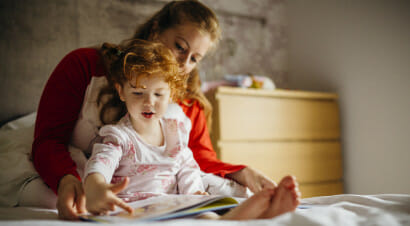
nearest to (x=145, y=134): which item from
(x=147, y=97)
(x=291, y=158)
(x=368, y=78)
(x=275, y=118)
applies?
(x=147, y=97)

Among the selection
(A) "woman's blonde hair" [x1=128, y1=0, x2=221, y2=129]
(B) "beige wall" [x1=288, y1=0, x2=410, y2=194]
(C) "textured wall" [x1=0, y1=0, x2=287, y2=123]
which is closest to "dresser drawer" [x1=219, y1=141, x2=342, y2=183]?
(B) "beige wall" [x1=288, y1=0, x2=410, y2=194]

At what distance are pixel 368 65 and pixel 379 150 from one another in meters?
0.56

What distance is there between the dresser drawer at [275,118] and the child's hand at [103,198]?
1.15 meters

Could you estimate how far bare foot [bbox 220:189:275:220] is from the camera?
0.61 metres

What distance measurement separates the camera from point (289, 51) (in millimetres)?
2740

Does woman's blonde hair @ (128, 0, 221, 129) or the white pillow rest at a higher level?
woman's blonde hair @ (128, 0, 221, 129)

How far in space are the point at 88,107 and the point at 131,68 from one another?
27 centimetres

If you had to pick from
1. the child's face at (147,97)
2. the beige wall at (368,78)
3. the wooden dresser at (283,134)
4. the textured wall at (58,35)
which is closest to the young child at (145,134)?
the child's face at (147,97)

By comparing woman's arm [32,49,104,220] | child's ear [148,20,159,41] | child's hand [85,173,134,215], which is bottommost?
child's hand [85,173,134,215]

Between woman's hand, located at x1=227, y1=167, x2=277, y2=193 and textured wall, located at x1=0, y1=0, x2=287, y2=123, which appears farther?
textured wall, located at x1=0, y1=0, x2=287, y2=123

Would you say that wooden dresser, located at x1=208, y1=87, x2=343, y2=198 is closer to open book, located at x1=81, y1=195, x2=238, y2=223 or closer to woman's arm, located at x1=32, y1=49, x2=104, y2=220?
woman's arm, located at x1=32, y1=49, x2=104, y2=220

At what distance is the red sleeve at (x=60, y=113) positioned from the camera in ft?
2.81

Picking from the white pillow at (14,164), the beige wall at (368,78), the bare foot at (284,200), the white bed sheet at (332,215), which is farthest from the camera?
the beige wall at (368,78)

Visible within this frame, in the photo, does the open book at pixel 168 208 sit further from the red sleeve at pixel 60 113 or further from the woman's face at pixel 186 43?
the woman's face at pixel 186 43
